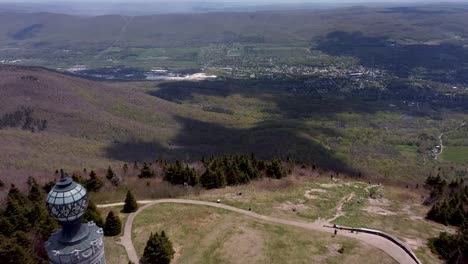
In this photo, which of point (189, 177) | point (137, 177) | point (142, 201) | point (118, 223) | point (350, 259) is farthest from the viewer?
point (137, 177)

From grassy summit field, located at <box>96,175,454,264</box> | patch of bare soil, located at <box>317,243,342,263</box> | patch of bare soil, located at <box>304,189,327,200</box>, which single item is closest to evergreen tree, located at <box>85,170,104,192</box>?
grassy summit field, located at <box>96,175,454,264</box>

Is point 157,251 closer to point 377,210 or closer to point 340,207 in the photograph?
point 340,207

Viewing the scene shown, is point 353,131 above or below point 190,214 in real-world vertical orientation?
below

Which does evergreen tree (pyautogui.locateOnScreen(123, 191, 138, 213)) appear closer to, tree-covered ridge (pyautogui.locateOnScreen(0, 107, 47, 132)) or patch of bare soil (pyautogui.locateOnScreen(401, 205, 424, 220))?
patch of bare soil (pyautogui.locateOnScreen(401, 205, 424, 220))

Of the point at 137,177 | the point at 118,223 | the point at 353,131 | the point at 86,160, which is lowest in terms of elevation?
the point at 353,131

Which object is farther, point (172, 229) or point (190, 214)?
point (190, 214)

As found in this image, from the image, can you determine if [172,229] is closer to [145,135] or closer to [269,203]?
[269,203]

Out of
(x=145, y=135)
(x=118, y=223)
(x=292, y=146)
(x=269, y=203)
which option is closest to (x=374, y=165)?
(x=292, y=146)

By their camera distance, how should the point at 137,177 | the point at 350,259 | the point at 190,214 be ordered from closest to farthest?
the point at 350,259
the point at 190,214
the point at 137,177
